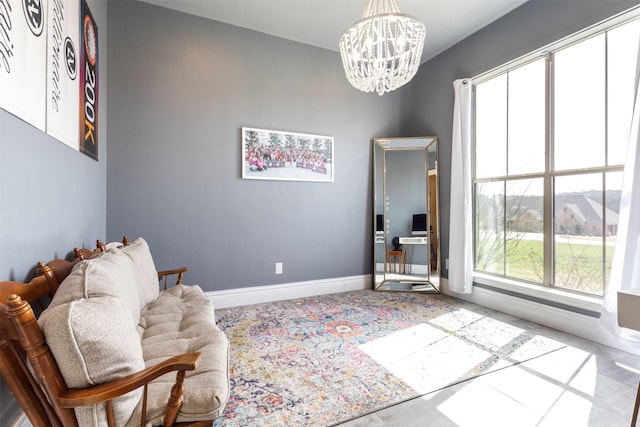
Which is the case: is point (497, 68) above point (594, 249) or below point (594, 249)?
above

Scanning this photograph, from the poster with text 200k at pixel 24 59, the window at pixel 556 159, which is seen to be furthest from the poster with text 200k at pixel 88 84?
the window at pixel 556 159

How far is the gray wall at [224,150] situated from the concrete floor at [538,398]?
220cm

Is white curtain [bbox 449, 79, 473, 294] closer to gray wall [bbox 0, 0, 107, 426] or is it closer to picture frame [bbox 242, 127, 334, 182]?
picture frame [bbox 242, 127, 334, 182]

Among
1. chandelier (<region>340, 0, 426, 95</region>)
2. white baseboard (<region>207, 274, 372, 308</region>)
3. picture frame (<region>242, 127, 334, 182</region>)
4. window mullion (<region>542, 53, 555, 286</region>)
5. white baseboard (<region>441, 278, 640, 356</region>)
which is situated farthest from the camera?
picture frame (<region>242, 127, 334, 182</region>)

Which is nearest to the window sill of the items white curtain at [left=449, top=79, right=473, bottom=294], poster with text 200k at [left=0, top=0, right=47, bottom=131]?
white curtain at [left=449, top=79, right=473, bottom=294]

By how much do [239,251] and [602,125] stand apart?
352cm

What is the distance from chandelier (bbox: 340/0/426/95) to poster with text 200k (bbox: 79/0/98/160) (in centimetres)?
181

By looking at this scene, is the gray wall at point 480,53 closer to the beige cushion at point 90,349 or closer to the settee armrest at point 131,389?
the settee armrest at point 131,389

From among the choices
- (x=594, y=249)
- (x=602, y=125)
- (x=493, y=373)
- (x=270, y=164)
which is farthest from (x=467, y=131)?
(x=493, y=373)

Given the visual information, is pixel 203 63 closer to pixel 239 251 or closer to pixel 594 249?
pixel 239 251

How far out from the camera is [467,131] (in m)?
3.49

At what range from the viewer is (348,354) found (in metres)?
2.26

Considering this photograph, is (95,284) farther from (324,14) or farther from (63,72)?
(324,14)

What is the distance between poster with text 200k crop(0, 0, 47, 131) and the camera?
1183 mm
